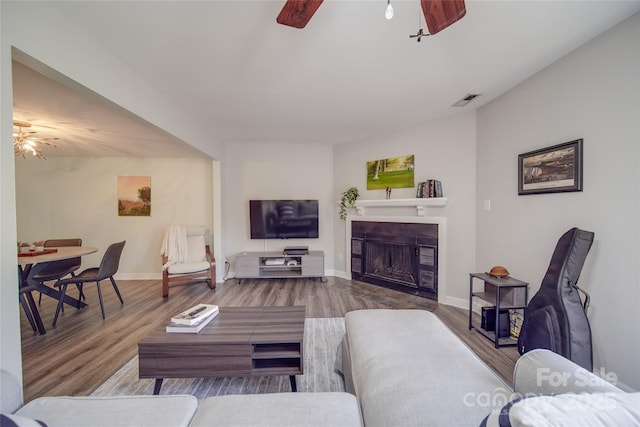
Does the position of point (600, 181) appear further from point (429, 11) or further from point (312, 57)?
point (312, 57)

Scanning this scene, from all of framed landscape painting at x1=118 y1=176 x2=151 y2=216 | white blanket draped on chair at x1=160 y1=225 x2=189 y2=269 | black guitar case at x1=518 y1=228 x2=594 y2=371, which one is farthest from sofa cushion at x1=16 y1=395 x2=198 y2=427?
framed landscape painting at x1=118 y1=176 x2=151 y2=216

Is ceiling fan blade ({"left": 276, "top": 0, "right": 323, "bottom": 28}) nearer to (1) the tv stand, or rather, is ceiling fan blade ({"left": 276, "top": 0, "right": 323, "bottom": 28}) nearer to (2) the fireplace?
(2) the fireplace

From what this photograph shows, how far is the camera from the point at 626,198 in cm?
155

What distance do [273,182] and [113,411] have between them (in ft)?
12.4

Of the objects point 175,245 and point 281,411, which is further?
point 175,245

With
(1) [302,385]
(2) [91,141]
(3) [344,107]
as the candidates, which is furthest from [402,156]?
(2) [91,141]

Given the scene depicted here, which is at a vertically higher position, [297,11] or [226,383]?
[297,11]

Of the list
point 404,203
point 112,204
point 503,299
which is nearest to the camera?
point 503,299

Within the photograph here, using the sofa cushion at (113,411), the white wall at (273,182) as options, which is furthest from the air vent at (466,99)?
the sofa cushion at (113,411)

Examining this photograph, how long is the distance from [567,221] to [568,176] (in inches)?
13.9

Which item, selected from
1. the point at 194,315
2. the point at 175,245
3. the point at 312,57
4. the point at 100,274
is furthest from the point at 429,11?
the point at 175,245

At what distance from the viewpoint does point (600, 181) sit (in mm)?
1680

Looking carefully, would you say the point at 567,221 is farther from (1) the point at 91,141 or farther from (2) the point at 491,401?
(1) the point at 91,141

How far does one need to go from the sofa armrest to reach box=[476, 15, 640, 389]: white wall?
130 cm
